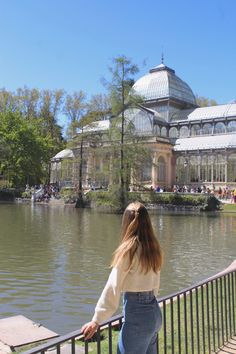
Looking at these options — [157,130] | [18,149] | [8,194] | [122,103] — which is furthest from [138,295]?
[18,149]

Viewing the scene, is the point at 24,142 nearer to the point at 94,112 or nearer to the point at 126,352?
the point at 94,112

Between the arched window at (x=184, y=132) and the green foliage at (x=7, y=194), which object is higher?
the arched window at (x=184, y=132)

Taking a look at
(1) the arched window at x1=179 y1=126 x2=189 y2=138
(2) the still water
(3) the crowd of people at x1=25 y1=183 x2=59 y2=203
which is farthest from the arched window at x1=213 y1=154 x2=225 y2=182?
(2) the still water

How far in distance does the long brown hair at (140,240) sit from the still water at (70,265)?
4.40 meters

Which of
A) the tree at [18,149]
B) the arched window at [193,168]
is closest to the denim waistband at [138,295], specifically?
the arched window at [193,168]

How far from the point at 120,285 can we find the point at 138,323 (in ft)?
1.11

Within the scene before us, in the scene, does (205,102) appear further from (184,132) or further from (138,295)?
(138,295)

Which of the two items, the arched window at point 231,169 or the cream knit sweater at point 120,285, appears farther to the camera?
the arched window at point 231,169

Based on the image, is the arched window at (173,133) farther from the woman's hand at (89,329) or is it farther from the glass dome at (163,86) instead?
the woman's hand at (89,329)

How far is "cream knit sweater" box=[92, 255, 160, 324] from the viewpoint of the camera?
3.44m

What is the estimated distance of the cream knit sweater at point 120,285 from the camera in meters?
3.44

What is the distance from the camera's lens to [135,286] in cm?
357

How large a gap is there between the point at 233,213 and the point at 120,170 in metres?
11.0

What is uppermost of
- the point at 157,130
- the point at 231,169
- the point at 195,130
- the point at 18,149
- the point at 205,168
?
the point at 195,130
